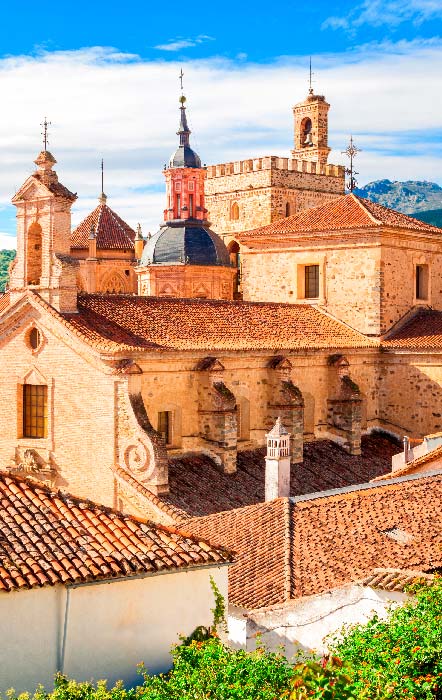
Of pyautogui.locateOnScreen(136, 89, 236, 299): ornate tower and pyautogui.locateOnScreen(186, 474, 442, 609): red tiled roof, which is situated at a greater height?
pyautogui.locateOnScreen(136, 89, 236, 299): ornate tower

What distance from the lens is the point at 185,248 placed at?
131ft

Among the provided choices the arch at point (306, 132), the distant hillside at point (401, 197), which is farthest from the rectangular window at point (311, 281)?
the distant hillside at point (401, 197)

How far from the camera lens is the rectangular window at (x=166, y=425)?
2691 centimetres

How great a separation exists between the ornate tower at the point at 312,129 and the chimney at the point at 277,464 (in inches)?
1242

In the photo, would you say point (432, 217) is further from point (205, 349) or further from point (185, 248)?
point (205, 349)

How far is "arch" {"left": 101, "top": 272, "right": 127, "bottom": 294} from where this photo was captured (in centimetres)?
4803

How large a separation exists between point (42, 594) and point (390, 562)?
7455mm

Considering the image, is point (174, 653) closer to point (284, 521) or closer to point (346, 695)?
point (346, 695)

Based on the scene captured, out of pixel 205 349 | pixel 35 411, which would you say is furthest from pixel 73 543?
pixel 35 411

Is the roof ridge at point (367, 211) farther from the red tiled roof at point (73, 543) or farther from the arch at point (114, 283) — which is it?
the red tiled roof at point (73, 543)

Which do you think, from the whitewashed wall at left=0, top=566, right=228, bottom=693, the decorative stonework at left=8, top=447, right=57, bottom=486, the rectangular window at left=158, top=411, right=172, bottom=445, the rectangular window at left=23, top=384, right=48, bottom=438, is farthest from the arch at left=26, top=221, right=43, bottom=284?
the whitewashed wall at left=0, top=566, right=228, bottom=693

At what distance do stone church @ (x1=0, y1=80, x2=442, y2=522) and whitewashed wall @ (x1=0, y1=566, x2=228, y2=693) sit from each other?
9.97 m

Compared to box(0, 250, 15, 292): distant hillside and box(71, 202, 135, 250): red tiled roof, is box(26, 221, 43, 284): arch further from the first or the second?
box(0, 250, 15, 292): distant hillside

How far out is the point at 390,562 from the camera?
17.2 metres
